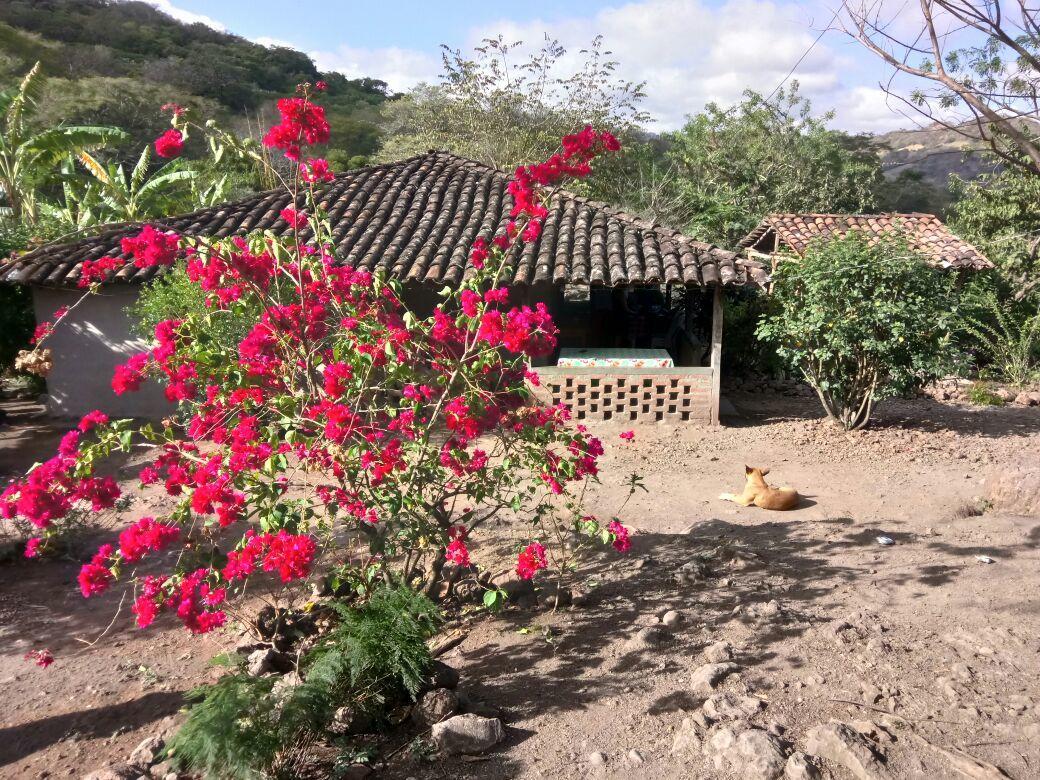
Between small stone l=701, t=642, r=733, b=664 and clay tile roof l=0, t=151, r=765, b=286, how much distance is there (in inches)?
241

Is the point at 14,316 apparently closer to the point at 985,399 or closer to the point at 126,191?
the point at 126,191

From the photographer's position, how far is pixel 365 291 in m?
4.21

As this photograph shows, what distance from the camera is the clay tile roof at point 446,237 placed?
31.7ft

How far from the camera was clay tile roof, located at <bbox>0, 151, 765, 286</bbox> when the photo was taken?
9.66 meters

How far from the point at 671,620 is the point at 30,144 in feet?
47.1

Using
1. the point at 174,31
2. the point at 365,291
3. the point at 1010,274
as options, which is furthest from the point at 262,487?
the point at 174,31

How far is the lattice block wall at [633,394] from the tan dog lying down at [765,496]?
340 cm

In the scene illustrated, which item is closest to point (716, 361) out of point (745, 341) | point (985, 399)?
point (745, 341)

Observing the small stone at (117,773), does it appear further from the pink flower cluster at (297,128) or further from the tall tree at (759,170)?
the tall tree at (759,170)

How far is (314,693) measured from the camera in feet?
10.3

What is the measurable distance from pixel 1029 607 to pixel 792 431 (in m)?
5.46

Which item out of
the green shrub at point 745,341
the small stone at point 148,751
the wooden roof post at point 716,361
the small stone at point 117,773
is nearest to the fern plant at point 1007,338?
the green shrub at point 745,341

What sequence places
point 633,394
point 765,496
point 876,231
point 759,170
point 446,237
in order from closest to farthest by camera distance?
point 765,496
point 633,394
point 446,237
point 876,231
point 759,170

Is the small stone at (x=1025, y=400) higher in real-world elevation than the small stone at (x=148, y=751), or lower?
higher
